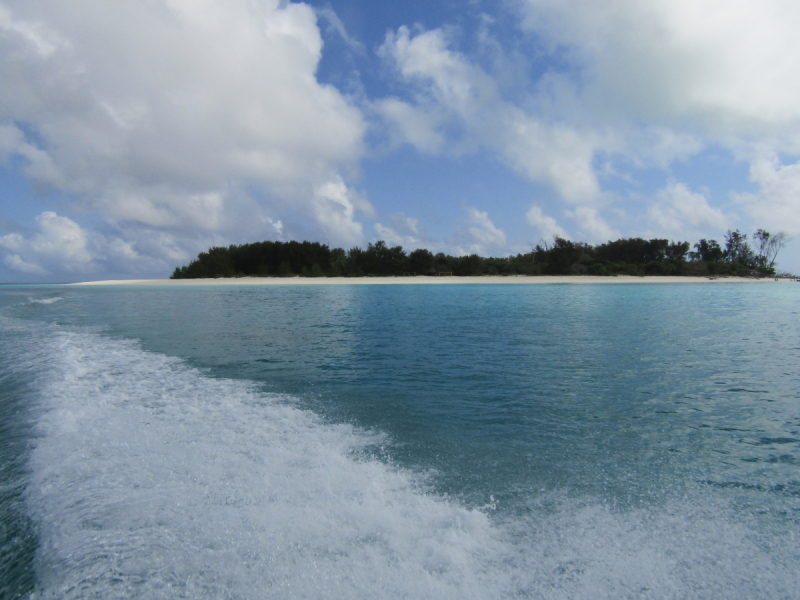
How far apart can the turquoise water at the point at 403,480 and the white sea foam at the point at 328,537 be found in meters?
0.01

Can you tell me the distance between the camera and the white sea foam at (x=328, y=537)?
2.33m

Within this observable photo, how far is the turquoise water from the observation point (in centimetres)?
242

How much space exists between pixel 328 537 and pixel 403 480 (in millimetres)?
871

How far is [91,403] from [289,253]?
188 ft

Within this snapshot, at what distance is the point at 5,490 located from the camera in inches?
133

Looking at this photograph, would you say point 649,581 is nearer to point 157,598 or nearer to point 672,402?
point 157,598

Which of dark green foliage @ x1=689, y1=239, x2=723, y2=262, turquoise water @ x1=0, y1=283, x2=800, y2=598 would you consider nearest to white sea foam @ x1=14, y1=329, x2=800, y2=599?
turquoise water @ x1=0, y1=283, x2=800, y2=598

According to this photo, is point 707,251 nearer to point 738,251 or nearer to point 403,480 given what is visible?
point 738,251

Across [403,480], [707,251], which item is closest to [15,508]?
[403,480]

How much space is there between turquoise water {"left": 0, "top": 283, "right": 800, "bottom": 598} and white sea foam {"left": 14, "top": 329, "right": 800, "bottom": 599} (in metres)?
0.01

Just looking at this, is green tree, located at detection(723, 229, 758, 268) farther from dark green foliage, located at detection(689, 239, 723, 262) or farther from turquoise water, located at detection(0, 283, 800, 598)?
turquoise water, located at detection(0, 283, 800, 598)

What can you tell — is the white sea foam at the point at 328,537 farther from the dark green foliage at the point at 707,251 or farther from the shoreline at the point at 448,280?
the dark green foliage at the point at 707,251

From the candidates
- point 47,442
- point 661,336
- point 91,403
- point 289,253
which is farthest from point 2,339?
point 289,253

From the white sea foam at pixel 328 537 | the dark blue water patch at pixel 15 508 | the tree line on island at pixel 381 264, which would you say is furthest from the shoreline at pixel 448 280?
the white sea foam at pixel 328 537
